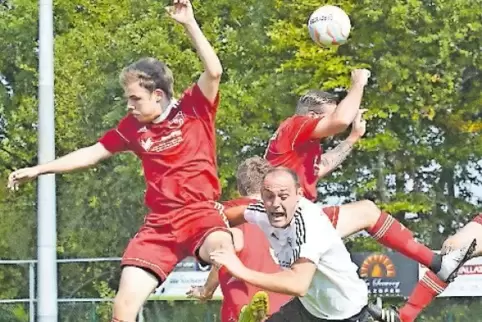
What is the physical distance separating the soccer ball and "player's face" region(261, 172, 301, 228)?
3.69 meters

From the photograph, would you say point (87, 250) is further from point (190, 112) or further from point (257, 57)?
point (190, 112)

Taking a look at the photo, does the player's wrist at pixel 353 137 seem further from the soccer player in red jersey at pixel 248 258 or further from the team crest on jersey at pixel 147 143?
the team crest on jersey at pixel 147 143

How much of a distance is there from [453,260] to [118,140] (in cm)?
238

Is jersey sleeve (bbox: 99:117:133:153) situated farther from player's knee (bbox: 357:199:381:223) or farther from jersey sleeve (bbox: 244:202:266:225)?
player's knee (bbox: 357:199:381:223)

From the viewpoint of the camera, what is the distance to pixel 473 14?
22875 millimetres

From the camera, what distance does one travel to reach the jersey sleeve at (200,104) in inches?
306

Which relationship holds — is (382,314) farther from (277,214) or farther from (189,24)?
(189,24)

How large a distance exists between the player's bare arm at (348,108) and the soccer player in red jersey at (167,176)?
778mm

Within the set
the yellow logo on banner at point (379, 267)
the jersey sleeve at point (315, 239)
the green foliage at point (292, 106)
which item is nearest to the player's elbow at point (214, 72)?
the jersey sleeve at point (315, 239)

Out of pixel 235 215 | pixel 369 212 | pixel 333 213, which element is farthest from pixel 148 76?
pixel 369 212

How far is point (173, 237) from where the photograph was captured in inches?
304

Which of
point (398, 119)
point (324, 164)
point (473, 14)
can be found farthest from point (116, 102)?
point (324, 164)

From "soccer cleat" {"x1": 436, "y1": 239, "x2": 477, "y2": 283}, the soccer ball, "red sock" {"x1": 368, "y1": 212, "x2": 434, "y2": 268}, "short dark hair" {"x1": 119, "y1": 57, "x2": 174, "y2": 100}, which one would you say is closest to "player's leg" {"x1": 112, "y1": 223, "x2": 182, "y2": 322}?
"short dark hair" {"x1": 119, "y1": 57, "x2": 174, "y2": 100}

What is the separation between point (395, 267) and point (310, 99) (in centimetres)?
960
